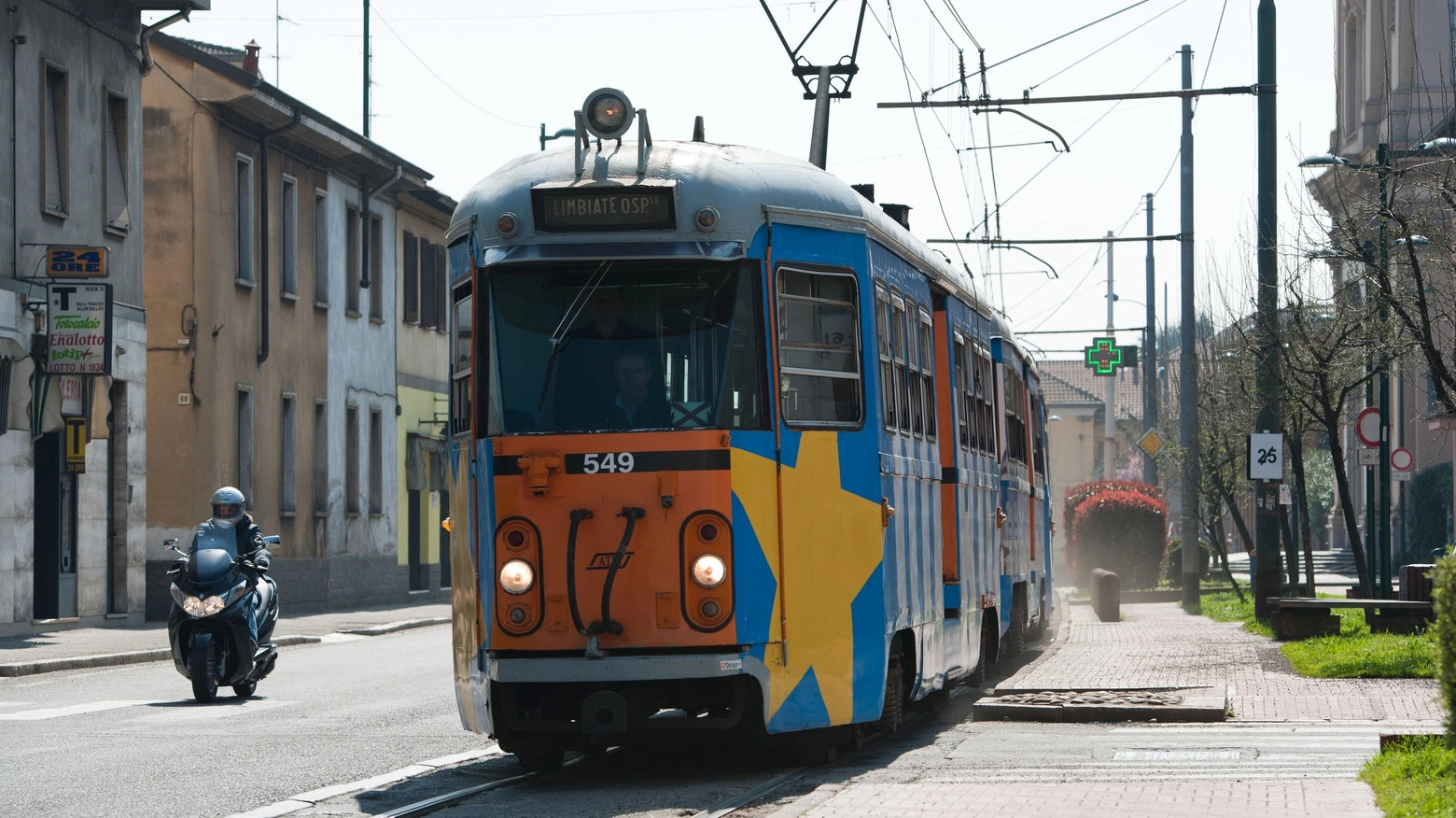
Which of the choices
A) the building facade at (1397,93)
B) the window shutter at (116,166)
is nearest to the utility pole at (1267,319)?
the building facade at (1397,93)

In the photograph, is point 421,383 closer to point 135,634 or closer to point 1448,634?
point 135,634

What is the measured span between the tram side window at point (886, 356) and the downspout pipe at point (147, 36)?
2140 centimetres

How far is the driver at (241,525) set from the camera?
16938 mm

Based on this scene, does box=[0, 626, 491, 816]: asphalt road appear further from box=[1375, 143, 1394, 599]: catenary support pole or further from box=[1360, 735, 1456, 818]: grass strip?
box=[1375, 143, 1394, 599]: catenary support pole

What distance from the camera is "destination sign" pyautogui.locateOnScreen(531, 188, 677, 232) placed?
10609mm

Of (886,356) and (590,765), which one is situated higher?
(886,356)

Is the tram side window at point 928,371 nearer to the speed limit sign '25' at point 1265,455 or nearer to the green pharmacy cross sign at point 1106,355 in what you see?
the speed limit sign '25' at point 1265,455

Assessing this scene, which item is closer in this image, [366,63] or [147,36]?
[147,36]

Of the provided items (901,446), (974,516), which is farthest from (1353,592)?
(901,446)

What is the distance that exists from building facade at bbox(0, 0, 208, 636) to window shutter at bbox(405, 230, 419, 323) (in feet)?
42.8

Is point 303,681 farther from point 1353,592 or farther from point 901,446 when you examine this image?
point 1353,592

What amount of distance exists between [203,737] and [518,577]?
4.21 m

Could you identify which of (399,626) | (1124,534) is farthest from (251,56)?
(1124,534)

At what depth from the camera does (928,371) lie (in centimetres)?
1350
